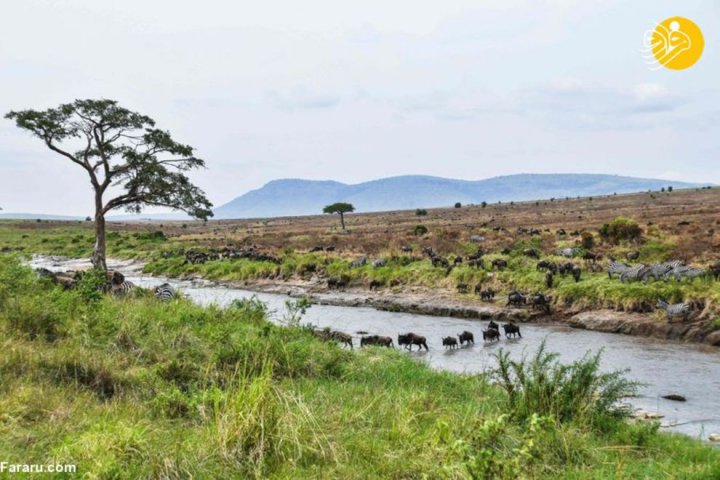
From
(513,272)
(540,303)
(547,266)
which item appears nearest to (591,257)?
(547,266)

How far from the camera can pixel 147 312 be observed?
1398cm

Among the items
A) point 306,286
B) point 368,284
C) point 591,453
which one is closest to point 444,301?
point 368,284

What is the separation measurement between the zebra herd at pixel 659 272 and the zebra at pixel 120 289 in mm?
19254

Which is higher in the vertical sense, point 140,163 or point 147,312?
point 140,163

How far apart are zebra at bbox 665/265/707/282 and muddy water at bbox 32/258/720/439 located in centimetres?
426

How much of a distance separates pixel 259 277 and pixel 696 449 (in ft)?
105

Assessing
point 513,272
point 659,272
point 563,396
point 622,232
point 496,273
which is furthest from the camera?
point 622,232

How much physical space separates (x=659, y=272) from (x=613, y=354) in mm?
7250

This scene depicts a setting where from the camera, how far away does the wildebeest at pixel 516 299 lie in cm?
2438

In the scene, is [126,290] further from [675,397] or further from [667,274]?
[667,274]

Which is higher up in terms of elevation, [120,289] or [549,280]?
[120,289]

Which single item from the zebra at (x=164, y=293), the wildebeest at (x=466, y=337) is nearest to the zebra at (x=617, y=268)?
the wildebeest at (x=466, y=337)

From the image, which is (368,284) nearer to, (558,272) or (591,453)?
(558,272)

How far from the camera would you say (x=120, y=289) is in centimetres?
1973
